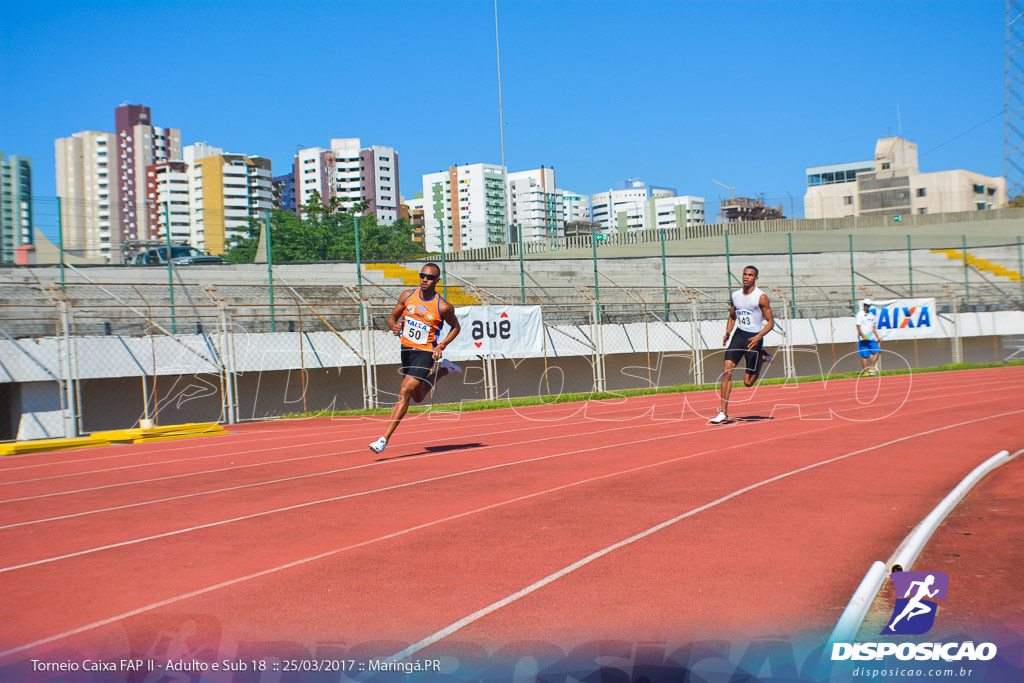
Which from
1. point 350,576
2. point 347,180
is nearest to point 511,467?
point 350,576

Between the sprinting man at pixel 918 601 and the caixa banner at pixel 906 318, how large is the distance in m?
24.6

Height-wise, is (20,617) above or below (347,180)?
below

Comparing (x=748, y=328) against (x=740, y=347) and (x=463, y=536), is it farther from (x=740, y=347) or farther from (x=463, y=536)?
(x=463, y=536)

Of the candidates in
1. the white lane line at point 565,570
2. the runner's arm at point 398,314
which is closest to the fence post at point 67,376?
the runner's arm at point 398,314

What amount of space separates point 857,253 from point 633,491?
33635 millimetres

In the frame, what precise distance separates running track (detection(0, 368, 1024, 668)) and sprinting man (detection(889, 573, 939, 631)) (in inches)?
11.6

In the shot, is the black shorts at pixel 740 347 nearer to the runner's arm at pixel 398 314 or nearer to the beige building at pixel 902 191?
the runner's arm at pixel 398 314

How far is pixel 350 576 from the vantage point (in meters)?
4.46

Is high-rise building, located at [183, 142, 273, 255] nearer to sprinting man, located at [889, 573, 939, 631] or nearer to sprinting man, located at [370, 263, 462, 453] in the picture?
sprinting man, located at [370, 263, 462, 453]

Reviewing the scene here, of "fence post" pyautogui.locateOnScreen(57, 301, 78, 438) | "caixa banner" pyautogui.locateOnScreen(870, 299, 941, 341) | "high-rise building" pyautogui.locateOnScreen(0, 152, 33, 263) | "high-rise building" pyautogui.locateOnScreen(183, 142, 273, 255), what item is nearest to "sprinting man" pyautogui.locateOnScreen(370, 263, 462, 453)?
"fence post" pyautogui.locateOnScreen(57, 301, 78, 438)

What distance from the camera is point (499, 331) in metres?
19.4

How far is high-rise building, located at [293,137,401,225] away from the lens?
185500mm

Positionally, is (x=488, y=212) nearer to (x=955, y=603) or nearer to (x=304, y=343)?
(x=304, y=343)

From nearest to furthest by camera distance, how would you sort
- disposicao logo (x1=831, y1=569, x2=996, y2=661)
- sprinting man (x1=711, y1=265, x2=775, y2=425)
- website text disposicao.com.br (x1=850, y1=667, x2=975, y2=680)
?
website text disposicao.com.br (x1=850, y1=667, x2=975, y2=680), disposicao logo (x1=831, y1=569, x2=996, y2=661), sprinting man (x1=711, y1=265, x2=775, y2=425)
